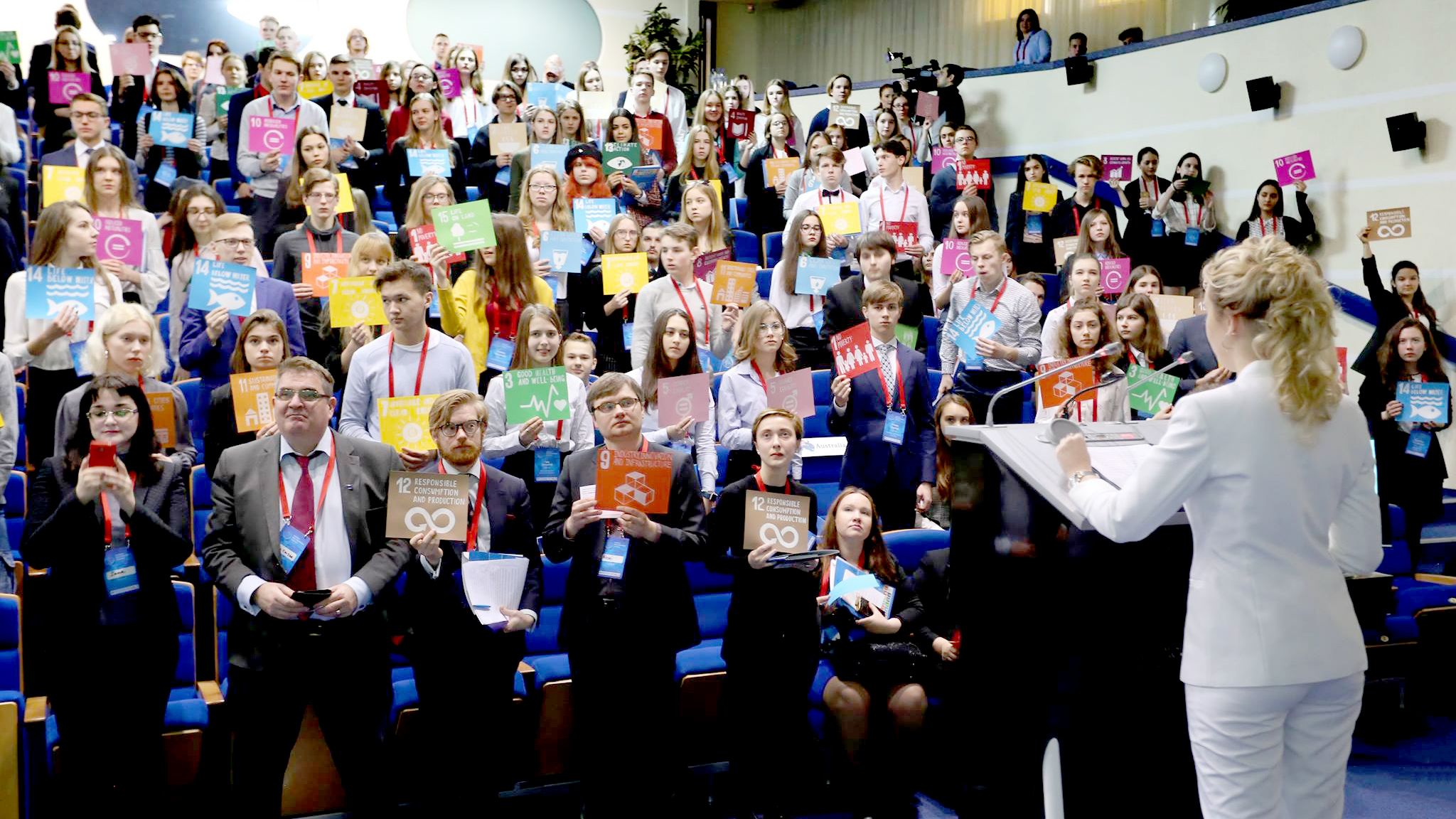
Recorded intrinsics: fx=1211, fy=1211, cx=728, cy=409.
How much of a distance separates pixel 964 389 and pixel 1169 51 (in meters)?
5.49

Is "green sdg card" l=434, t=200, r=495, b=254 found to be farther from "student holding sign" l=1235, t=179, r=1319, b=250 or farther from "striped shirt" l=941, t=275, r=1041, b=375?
"student holding sign" l=1235, t=179, r=1319, b=250

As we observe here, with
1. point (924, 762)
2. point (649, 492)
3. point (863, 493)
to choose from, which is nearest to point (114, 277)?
point (649, 492)

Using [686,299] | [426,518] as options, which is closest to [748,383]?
[686,299]

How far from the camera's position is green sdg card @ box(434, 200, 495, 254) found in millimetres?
5188

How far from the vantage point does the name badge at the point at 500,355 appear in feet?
16.3

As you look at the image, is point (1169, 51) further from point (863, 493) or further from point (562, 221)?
point (863, 493)

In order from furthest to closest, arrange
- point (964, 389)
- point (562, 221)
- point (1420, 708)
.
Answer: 1. point (562, 221)
2. point (964, 389)
3. point (1420, 708)

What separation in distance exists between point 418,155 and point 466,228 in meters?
2.43

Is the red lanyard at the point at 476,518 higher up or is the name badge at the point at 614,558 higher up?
the red lanyard at the point at 476,518

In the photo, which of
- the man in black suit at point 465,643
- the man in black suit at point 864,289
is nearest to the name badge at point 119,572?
the man in black suit at point 465,643

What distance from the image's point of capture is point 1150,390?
16.2 ft

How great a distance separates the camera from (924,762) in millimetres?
3926

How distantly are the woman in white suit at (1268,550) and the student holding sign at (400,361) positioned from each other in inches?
107

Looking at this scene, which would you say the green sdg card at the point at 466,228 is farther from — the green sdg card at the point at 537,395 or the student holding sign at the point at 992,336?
the student holding sign at the point at 992,336
